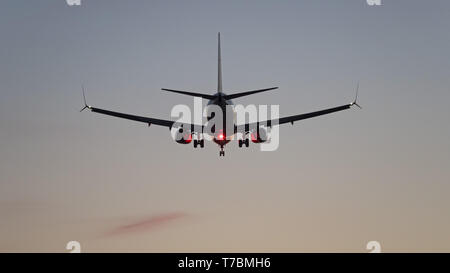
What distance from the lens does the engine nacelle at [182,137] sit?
8400 centimetres

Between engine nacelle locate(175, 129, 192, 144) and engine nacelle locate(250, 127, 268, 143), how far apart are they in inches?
289

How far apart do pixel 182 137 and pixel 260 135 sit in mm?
9019

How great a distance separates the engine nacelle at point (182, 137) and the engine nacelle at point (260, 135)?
24.1 ft

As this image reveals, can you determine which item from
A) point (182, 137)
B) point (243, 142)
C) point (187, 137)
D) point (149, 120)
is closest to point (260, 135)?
point (243, 142)

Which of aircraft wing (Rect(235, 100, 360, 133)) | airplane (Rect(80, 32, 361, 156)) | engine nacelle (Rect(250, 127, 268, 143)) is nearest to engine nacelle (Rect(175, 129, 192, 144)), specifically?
airplane (Rect(80, 32, 361, 156))

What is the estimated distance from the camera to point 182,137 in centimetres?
8425

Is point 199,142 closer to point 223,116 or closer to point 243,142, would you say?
point 243,142

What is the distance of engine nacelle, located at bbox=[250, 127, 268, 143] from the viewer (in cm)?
8419

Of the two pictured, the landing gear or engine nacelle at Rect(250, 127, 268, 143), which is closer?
engine nacelle at Rect(250, 127, 268, 143)

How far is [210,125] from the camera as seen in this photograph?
7944 centimetres

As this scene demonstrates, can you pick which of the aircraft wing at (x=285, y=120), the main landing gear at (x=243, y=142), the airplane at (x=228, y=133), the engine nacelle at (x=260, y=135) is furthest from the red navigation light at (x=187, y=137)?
the engine nacelle at (x=260, y=135)

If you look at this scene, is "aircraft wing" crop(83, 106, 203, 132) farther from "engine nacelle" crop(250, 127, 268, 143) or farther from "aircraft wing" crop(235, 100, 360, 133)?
"engine nacelle" crop(250, 127, 268, 143)
